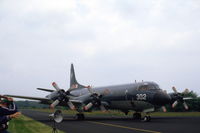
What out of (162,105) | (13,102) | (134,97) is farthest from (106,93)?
(13,102)

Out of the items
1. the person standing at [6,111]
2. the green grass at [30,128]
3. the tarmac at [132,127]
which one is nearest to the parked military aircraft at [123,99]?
the tarmac at [132,127]

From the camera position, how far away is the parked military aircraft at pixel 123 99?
26.7 metres

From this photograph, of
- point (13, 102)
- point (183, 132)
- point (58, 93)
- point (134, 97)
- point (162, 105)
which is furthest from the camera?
point (58, 93)

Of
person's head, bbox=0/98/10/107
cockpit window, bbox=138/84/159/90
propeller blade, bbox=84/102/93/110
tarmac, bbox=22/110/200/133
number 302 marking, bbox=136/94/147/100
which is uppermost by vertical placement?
cockpit window, bbox=138/84/159/90

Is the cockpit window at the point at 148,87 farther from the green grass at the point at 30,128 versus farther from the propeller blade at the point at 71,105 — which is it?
the green grass at the point at 30,128

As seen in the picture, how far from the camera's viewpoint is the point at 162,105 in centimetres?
2656

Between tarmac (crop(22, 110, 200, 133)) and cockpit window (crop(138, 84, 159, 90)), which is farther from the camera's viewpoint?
cockpit window (crop(138, 84, 159, 90))

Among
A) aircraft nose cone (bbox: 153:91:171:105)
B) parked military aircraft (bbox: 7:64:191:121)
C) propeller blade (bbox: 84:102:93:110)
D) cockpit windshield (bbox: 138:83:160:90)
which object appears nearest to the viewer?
aircraft nose cone (bbox: 153:91:171:105)

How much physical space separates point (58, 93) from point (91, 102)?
375cm

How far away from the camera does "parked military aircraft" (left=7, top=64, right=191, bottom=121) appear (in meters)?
26.7

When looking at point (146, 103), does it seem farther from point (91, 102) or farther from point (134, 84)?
point (91, 102)

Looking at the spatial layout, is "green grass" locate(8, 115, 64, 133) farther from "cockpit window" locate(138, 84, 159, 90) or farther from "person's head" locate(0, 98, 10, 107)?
"person's head" locate(0, 98, 10, 107)

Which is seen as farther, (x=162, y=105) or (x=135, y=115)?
(x=135, y=115)

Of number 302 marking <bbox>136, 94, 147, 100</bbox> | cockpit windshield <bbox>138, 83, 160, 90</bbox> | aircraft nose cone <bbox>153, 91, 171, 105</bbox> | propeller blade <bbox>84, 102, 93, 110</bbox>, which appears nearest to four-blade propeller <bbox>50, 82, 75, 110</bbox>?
propeller blade <bbox>84, 102, 93, 110</bbox>
